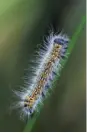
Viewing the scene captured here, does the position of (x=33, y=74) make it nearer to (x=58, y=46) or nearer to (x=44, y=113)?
(x=58, y=46)

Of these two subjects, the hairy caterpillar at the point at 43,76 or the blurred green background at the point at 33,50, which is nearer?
the hairy caterpillar at the point at 43,76

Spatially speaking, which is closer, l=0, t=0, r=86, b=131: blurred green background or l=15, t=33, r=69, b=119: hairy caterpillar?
l=15, t=33, r=69, b=119: hairy caterpillar

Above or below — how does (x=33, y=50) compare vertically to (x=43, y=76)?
above

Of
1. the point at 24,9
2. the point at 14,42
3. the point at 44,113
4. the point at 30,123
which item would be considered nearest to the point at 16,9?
the point at 24,9
